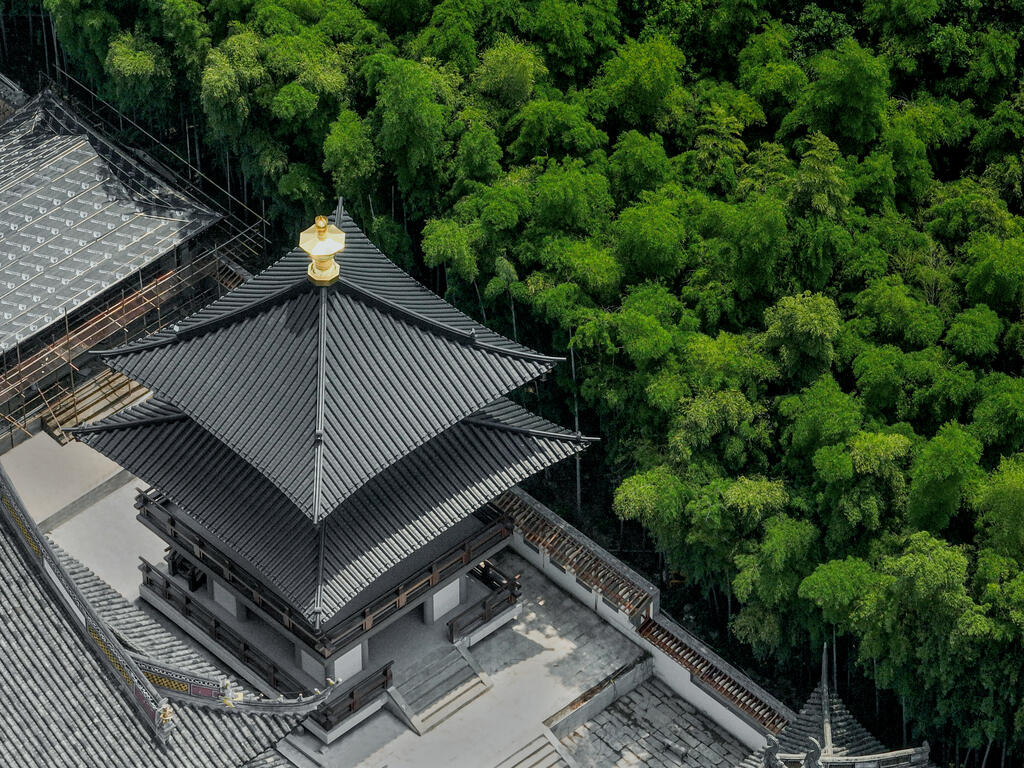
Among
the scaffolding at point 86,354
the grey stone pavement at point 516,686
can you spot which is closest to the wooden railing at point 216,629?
the grey stone pavement at point 516,686

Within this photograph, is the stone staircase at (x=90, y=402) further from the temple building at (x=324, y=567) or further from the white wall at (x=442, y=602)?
the white wall at (x=442, y=602)

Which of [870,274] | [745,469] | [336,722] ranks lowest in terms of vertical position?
[336,722]

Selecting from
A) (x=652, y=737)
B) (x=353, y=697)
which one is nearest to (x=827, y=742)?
(x=652, y=737)

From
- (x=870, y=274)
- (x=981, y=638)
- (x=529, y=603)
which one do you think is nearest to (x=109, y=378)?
(x=529, y=603)

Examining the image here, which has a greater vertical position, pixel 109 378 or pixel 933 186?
pixel 933 186

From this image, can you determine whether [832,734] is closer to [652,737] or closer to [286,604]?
[652,737]

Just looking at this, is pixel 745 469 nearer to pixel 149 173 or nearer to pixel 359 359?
pixel 359 359

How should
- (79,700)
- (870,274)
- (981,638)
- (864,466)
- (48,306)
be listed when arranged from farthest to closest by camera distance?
(48,306)
(870,274)
(864,466)
(981,638)
(79,700)
